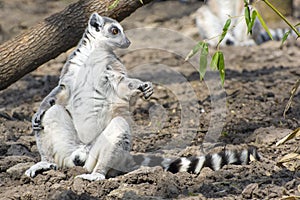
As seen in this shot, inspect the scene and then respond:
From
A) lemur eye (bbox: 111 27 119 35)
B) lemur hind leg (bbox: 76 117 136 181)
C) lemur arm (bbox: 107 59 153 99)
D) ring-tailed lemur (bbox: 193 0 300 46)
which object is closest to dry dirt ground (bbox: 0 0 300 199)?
lemur hind leg (bbox: 76 117 136 181)

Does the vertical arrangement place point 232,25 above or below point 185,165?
below

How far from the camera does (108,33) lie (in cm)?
561

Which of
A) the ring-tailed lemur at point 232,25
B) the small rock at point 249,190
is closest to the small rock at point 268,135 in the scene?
the small rock at point 249,190

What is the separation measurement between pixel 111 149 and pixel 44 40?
2207mm

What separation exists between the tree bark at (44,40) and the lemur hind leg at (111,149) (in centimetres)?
195

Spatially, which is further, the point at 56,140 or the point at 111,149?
the point at 56,140

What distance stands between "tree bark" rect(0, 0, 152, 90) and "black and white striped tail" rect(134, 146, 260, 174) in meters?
1.86

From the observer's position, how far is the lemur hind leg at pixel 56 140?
214 inches

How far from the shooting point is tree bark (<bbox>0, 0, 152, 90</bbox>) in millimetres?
6922

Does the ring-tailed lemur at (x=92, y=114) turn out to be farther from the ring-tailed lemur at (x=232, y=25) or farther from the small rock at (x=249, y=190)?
the ring-tailed lemur at (x=232, y=25)

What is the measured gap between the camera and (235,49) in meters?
12.0

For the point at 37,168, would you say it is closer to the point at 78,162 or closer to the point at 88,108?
the point at 78,162

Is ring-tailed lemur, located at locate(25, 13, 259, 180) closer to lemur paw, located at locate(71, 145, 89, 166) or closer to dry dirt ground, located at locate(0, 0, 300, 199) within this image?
→ lemur paw, located at locate(71, 145, 89, 166)

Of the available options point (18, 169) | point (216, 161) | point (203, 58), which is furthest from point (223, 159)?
point (18, 169)
